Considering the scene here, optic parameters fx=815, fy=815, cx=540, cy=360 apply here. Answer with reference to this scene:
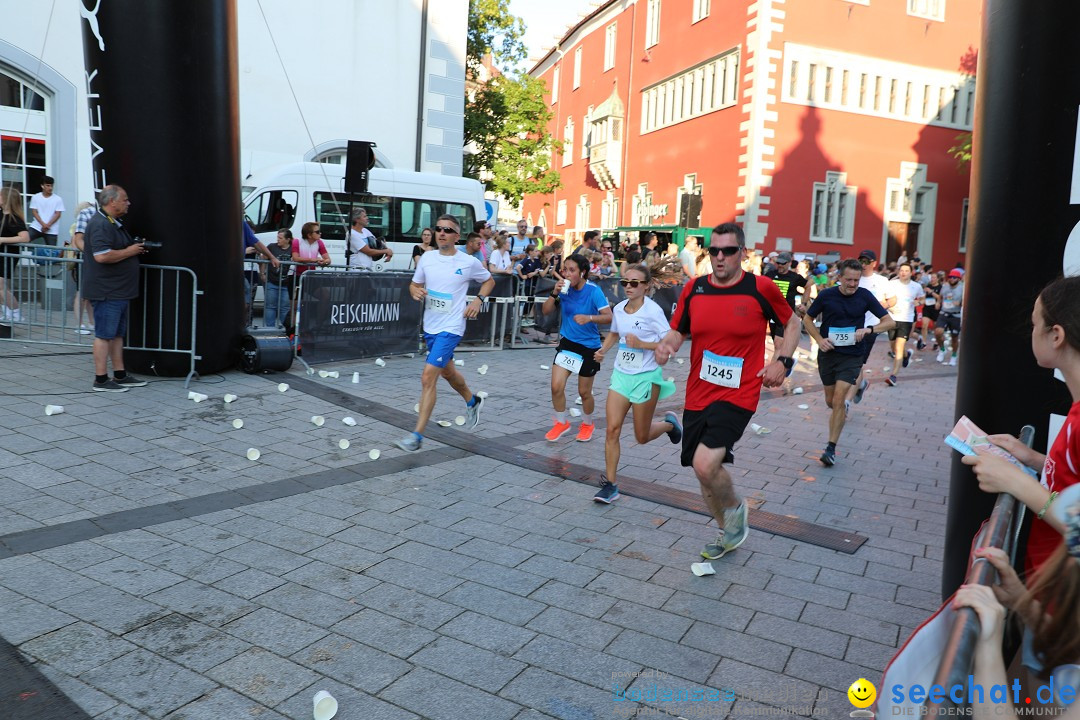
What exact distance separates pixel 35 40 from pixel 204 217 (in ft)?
29.5

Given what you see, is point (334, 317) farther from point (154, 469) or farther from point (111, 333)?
point (154, 469)

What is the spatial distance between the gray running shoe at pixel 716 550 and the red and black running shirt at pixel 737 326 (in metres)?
0.79

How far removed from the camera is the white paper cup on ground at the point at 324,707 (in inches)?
114

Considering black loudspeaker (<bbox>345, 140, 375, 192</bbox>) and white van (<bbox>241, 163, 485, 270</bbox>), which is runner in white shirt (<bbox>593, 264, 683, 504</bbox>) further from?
white van (<bbox>241, 163, 485, 270</bbox>)

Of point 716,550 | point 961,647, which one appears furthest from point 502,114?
point 961,647

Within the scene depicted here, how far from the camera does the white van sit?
633 inches

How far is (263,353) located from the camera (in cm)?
935

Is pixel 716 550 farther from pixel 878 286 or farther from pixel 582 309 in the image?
pixel 878 286

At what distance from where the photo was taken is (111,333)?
805 cm

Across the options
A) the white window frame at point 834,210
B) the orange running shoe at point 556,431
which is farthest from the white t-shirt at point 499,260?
the white window frame at point 834,210

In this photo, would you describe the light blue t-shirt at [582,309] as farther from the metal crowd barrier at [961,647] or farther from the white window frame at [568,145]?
the white window frame at [568,145]

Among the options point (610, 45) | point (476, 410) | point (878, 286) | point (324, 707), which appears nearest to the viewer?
point (324, 707)

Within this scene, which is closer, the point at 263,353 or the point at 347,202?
the point at 263,353

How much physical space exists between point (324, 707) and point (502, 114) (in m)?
32.1
